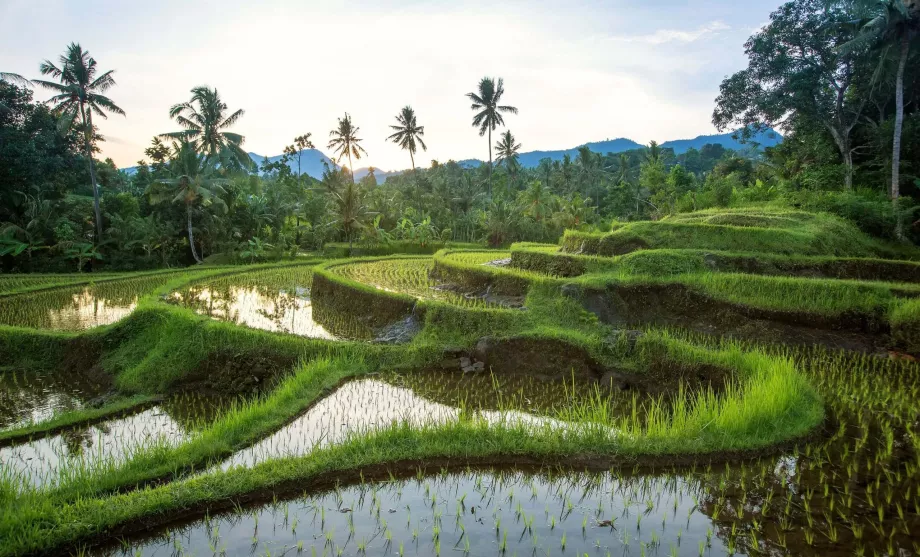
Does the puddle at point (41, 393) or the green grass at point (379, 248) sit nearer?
the puddle at point (41, 393)

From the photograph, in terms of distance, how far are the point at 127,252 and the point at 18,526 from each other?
17.5 metres

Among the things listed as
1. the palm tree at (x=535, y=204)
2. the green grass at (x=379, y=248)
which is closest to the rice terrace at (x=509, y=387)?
the green grass at (x=379, y=248)

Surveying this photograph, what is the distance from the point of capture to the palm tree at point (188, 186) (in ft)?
59.6

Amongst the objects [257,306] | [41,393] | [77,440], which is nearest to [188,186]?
[257,306]

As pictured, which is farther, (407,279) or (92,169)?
(92,169)

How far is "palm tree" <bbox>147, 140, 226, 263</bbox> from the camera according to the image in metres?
18.2

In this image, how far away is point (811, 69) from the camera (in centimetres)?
1755

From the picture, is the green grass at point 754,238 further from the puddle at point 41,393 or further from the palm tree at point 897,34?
the puddle at point 41,393

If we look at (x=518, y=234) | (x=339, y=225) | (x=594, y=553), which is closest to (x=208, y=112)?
(x=339, y=225)

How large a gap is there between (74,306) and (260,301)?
3.73 metres

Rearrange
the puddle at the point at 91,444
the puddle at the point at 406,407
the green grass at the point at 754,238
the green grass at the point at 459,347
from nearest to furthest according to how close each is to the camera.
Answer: the green grass at the point at 459,347 → the puddle at the point at 91,444 → the puddle at the point at 406,407 → the green grass at the point at 754,238

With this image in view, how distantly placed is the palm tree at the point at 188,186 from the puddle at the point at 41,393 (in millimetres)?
11650

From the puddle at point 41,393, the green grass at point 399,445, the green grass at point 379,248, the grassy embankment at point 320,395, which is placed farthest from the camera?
the green grass at point 379,248

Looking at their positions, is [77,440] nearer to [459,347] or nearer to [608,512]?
[459,347]
